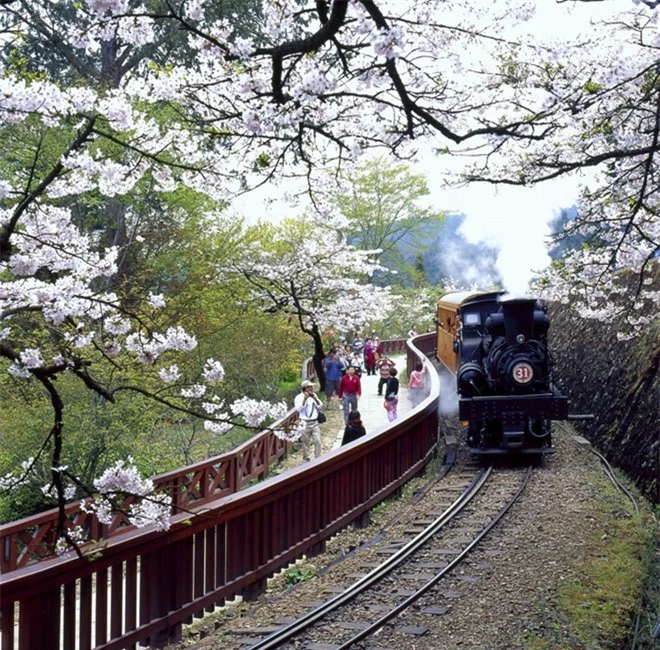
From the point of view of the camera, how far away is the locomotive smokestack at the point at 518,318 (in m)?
14.5

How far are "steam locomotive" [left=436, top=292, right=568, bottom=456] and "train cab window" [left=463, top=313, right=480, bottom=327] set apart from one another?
1389mm

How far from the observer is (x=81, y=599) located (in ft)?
20.6

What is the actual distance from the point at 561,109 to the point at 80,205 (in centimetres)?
1571

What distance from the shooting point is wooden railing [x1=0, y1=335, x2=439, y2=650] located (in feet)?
19.2

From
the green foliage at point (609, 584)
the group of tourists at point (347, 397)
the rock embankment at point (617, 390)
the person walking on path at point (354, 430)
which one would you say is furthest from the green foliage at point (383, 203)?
the green foliage at point (609, 584)

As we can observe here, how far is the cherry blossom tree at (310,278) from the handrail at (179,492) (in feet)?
25.8

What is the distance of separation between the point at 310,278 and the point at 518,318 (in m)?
14.7

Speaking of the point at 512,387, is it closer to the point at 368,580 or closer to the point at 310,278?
the point at 368,580

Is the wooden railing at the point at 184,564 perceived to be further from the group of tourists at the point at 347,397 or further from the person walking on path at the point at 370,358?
the person walking on path at the point at 370,358

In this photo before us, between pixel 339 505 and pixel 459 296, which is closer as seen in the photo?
pixel 339 505

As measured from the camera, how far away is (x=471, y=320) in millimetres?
17109

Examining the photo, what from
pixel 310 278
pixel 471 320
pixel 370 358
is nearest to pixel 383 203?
pixel 370 358

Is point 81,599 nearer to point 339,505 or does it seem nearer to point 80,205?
point 339,505

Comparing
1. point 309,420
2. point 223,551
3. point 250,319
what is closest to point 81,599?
point 223,551
